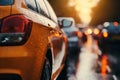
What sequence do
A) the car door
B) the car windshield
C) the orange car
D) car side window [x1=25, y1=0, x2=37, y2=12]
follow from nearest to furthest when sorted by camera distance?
the orange car < the car windshield < car side window [x1=25, y1=0, x2=37, y2=12] < the car door

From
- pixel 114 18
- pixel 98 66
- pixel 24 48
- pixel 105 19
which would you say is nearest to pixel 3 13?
pixel 24 48

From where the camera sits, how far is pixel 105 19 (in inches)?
3184

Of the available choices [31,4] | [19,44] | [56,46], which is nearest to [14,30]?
[19,44]

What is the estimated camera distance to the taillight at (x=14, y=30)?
17.2 feet

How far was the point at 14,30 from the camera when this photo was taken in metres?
5.31

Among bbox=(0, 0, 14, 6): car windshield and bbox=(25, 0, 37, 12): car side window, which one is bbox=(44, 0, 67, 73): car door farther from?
bbox=(0, 0, 14, 6): car windshield

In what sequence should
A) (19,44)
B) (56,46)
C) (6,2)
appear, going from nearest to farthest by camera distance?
(19,44) → (6,2) → (56,46)

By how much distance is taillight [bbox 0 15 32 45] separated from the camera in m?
5.25

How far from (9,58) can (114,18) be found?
232 feet

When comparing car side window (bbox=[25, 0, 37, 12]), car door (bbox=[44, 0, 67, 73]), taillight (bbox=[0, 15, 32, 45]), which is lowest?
car door (bbox=[44, 0, 67, 73])

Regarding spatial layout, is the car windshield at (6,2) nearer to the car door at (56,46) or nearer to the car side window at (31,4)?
the car side window at (31,4)

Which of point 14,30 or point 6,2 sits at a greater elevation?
point 6,2

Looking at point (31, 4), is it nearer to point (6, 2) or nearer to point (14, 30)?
point (6, 2)

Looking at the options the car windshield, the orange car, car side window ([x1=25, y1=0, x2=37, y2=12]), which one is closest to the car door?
car side window ([x1=25, y1=0, x2=37, y2=12])
